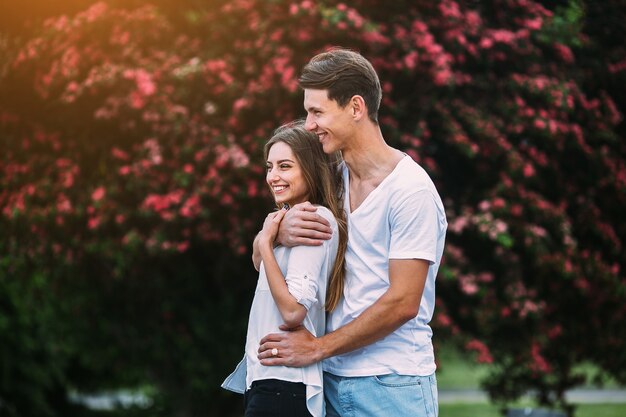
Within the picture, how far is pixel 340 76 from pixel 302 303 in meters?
0.72

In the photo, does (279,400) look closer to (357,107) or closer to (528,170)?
(357,107)

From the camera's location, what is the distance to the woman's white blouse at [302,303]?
2881 mm

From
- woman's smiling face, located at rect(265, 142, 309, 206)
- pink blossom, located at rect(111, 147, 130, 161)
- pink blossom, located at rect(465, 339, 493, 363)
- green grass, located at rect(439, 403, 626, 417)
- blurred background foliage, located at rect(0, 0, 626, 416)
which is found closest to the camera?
woman's smiling face, located at rect(265, 142, 309, 206)

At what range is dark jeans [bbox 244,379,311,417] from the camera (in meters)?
2.85

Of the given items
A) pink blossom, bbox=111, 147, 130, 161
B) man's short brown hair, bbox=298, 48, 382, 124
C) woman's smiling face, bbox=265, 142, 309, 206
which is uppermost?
man's short brown hair, bbox=298, 48, 382, 124

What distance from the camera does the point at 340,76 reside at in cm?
297

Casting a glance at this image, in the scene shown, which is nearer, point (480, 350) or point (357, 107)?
point (357, 107)

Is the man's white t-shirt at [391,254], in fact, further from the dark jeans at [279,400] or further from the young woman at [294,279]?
the dark jeans at [279,400]

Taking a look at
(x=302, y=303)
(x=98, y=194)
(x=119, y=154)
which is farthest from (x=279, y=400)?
(x=119, y=154)

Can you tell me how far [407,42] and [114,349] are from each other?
187 inches

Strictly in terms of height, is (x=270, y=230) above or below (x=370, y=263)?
above

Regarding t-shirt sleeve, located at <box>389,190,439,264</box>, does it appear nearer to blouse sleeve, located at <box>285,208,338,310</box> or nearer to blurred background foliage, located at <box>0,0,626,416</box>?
blouse sleeve, located at <box>285,208,338,310</box>

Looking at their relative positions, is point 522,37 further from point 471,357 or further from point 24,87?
point 24,87

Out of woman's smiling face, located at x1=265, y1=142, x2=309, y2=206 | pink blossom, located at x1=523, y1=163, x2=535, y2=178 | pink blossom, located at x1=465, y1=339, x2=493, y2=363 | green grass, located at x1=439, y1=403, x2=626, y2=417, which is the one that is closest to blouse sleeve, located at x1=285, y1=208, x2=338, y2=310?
woman's smiling face, located at x1=265, y1=142, x2=309, y2=206
